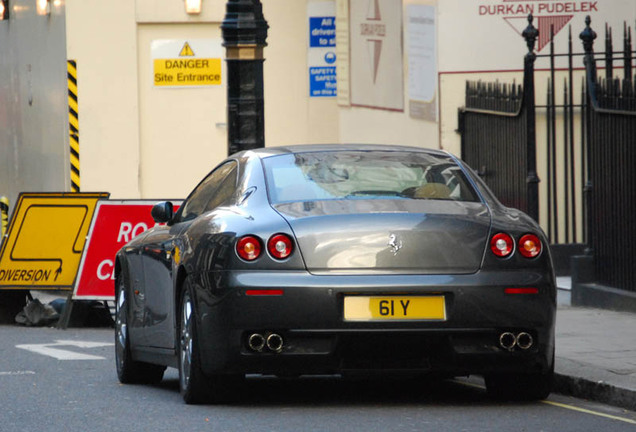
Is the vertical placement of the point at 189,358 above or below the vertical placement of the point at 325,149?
below

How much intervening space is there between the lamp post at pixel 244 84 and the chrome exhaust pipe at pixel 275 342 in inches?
236

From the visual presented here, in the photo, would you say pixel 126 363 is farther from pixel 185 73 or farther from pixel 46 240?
pixel 185 73

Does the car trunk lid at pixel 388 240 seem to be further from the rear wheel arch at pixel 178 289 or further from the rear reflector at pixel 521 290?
the rear wheel arch at pixel 178 289

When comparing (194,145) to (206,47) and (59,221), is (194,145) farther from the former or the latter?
(59,221)

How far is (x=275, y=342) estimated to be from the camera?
788cm

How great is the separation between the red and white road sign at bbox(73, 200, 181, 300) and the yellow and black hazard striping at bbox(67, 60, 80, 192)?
21.6 ft

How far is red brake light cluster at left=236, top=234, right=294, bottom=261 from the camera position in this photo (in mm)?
7859

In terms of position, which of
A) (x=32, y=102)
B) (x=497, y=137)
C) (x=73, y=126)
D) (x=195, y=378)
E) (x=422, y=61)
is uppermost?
(x=422, y=61)

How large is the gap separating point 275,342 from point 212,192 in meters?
1.48

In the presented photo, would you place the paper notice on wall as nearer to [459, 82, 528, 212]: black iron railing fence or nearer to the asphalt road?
[459, 82, 528, 212]: black iron railing fence

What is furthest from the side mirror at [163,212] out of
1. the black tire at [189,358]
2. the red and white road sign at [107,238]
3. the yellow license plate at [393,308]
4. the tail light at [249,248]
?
the red and white road sign at [107,238]

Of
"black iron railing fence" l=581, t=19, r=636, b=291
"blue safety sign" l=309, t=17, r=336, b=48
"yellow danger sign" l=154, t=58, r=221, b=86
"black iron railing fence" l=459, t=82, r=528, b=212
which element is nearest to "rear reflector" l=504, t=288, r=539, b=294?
"black iron railing fence" l=581, t=19, r=636, b=291

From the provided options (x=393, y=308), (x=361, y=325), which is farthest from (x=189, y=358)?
(x=393, y=308)

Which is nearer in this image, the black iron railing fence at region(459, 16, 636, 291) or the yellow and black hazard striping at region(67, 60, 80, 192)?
the black iron railing fence at region(459, 16, 636, 291)
